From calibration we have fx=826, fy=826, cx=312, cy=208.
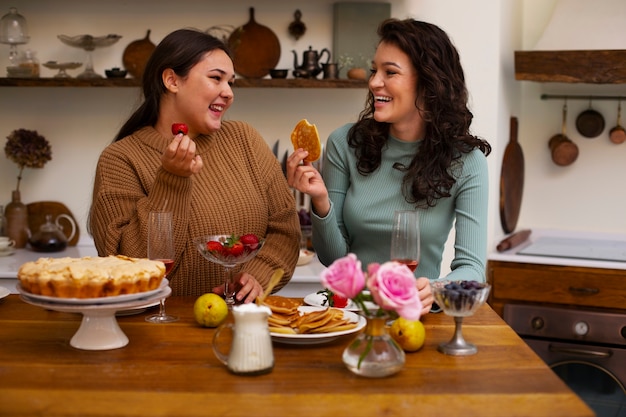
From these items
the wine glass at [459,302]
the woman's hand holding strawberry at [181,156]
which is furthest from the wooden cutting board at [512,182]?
the wine glass at [459,302]

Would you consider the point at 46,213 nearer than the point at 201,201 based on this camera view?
No

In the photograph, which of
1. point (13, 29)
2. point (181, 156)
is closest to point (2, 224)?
point (13, 29)

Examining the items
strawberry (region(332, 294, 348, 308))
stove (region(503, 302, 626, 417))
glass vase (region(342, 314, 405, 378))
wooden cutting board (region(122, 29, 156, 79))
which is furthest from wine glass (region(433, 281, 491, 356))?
wooden cutting board (region(122, 29, 156, 79))

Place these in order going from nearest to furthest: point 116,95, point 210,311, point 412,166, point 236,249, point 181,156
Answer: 1. point 210,311
2. point 236,249
3. point 181,156
4. point 412,166
5. point 116,95

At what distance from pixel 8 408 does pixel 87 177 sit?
2607mm

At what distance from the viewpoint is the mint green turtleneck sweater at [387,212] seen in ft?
7.66

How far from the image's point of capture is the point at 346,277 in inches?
58.7

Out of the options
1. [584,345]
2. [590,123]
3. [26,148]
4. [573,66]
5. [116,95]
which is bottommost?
[584,345]

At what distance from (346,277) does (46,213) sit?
9.18ft

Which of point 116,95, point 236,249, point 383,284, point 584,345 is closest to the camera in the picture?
point 383,284

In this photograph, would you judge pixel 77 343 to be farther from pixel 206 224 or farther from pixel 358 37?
pixel 358 37

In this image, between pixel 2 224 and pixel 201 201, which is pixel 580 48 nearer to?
pixel 201 201

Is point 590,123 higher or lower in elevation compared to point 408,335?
higher

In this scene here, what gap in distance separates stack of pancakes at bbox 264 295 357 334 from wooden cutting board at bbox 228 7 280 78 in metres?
2.15
